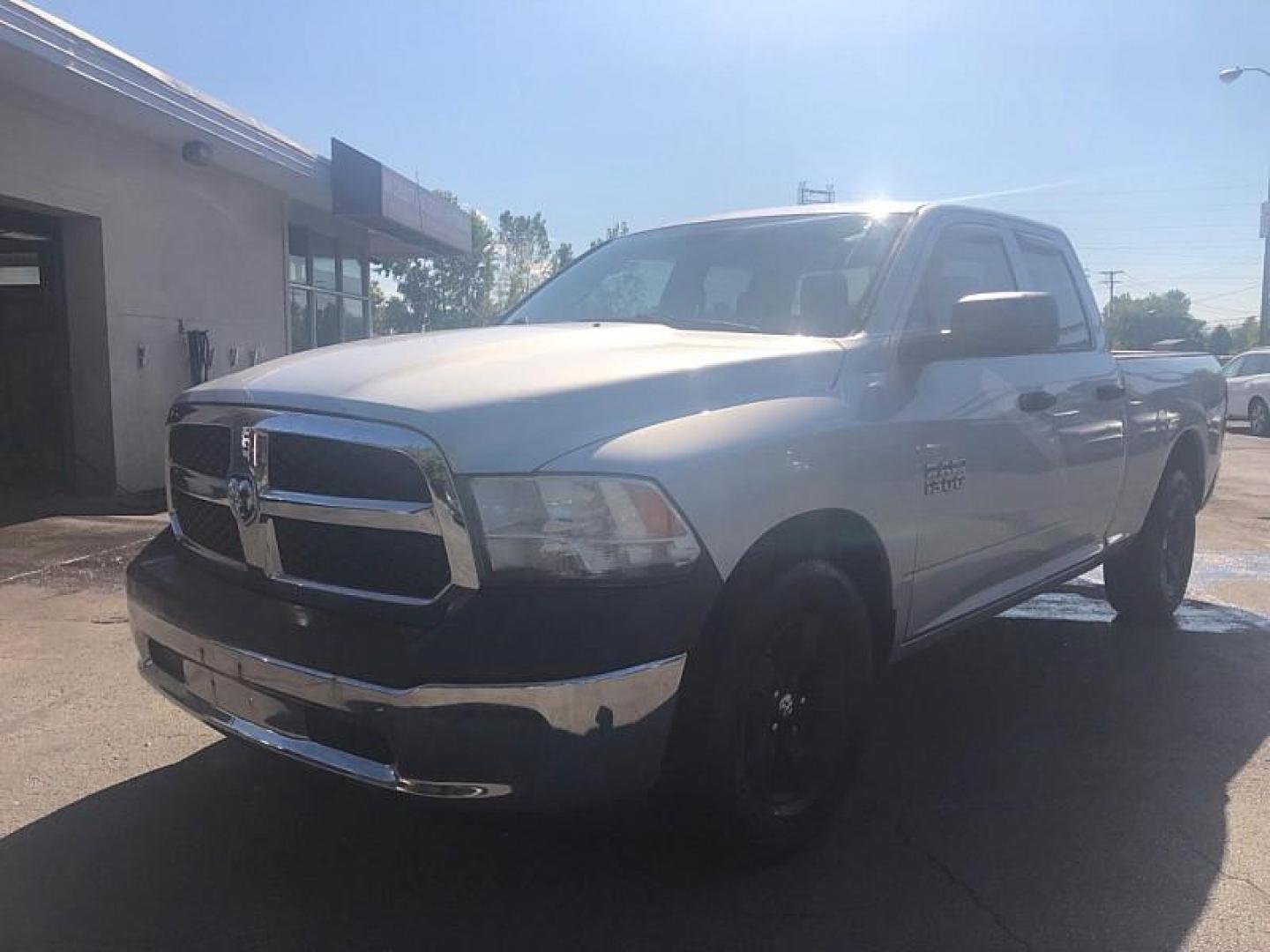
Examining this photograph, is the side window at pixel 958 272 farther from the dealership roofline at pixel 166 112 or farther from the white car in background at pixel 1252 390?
the white car in background at pixel 1252 390

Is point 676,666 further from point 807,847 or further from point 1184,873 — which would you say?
point 1184,873

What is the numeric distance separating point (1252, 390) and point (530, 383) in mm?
21961

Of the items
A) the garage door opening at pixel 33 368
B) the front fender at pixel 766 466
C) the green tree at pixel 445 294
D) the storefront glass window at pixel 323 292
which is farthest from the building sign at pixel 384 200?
the green tree at pixel 445 294

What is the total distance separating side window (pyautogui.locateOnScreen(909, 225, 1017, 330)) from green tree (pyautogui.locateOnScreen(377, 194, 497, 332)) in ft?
→ 184

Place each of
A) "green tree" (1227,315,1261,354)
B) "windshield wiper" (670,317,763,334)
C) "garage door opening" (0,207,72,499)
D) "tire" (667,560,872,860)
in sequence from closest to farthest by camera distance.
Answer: "tire" (667,560,872,860)
"windshield wiper" (670,317,763,334)
"garage door opening" (0,207,72,499)
"green tree" (1227,315,1261,354)

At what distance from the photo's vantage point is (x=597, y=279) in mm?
4426

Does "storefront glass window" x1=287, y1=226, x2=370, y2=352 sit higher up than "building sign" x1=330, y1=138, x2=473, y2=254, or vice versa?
"building sign" x1=330, y1=138, x2=473, y2=254

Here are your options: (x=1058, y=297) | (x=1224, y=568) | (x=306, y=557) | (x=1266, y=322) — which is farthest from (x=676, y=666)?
(x=1266, y=322)

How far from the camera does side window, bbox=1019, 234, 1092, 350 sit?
4656 mm

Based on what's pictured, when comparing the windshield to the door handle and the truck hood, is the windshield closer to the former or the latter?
the truck hood

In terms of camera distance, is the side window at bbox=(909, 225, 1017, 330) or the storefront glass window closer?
the side window at bbox=(909, 225, 1017, 330)

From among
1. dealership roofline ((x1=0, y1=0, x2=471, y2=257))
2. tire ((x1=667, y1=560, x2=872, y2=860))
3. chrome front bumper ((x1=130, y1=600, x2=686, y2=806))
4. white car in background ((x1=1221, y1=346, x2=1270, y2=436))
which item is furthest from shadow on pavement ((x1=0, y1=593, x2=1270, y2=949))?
white car in background ((x1=1221, y1=346, x2=1270, y2=436))

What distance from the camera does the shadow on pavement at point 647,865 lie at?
2.69 m

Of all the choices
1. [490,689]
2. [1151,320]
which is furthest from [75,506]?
[1151,320]
